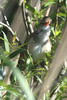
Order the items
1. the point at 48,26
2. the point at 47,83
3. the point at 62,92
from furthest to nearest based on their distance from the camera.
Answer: the point at 48,26
the point at 62,92
the point at 47,83

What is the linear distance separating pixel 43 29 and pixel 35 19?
0.96ft

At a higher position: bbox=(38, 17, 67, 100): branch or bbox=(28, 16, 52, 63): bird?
bbox=(28, 16, 52, 63): bird

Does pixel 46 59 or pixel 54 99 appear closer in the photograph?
pixel 54 99

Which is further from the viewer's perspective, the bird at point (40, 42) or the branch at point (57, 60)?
the bird at point (40, 42)

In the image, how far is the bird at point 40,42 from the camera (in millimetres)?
1996

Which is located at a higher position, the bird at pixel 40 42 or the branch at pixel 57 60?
the bird at pixel 40 42

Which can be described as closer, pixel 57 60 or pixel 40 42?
pixel 57 60

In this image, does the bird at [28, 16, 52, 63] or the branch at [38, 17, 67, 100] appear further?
the bird at [28, 16, 52, 63]

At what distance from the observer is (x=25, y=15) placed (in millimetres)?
1655

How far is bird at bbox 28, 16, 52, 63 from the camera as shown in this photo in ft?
6.55

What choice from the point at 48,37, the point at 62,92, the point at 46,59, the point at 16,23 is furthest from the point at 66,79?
the point at 48,37

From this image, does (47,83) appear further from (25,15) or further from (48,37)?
(48,37)

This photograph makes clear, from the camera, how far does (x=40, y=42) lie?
214cm

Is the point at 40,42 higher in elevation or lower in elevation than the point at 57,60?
higher
